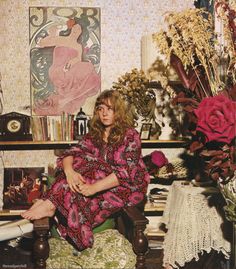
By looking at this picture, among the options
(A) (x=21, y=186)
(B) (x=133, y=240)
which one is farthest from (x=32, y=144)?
(B) (x=133, y=240)

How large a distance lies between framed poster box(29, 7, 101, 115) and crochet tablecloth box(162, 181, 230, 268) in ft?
4.50

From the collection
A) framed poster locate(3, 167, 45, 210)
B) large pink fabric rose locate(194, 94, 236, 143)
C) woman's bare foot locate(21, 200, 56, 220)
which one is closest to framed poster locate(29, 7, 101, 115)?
framed poster locate(3, 167, 45, 210)

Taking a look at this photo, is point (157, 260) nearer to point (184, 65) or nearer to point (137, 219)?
point (137, 219)

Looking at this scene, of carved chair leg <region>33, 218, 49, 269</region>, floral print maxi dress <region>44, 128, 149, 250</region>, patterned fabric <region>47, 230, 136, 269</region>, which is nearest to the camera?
carved chair leg <region>33, 218, 49, 269</region>

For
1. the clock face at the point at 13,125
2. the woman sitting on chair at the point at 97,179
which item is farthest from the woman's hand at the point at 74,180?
the clock face at the point at 13,125

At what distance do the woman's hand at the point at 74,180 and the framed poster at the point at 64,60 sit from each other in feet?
3.68

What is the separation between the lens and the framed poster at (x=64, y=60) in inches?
156

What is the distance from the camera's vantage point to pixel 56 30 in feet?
13.0

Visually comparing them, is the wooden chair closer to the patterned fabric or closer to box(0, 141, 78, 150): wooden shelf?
the patterned fabric

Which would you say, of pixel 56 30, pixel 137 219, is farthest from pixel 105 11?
pixel 137 219

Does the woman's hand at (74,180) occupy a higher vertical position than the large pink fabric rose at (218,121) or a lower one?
lower

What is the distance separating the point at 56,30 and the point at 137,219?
76.3 inches

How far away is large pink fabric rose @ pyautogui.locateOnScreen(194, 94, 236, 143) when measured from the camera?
2.13 metres

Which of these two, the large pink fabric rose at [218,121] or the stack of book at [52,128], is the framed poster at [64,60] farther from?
the large pink fabric rose at [218,121]
